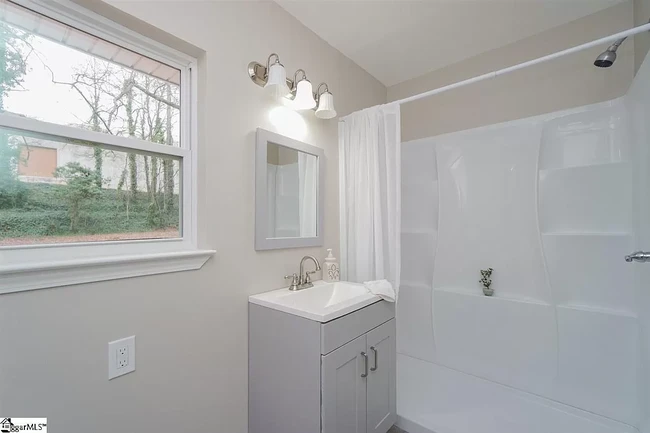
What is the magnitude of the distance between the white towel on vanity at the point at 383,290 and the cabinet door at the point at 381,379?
0.15m

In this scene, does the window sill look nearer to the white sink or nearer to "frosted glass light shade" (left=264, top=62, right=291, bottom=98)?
the white sink

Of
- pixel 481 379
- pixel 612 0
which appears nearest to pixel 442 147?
pixel 612 0

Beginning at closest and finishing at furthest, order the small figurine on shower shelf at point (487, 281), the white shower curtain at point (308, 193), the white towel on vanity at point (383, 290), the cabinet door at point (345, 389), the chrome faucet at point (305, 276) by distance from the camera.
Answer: the cabinet door at point (345, 389) → the white towel on vanity at point (383, 290) → the chrome faucet at point (305, 276) → the white shower curtain at point (308, 193) → the small figurine on shower shelf at point (487, 281)

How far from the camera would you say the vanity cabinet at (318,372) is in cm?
123

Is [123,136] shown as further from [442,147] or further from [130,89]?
[442,147]

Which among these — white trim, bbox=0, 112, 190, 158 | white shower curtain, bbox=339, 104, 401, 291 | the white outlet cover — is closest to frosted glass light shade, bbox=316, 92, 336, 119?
white shower curtain, bbox=339, 104, 401, 291

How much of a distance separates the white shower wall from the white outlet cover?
1585mm

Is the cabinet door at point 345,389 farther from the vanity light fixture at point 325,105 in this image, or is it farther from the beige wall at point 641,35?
Answer: the beige wall at point 641,35

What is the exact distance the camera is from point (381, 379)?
1591mm

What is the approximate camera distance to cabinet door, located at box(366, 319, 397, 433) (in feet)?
4.95

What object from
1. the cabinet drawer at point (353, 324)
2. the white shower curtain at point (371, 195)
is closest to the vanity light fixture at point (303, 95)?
the white shower curtain at point (371, 195)

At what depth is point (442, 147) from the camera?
236 centimetres

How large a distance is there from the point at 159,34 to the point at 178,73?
0.59 ft

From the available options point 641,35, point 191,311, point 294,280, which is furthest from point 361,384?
point 641,35
